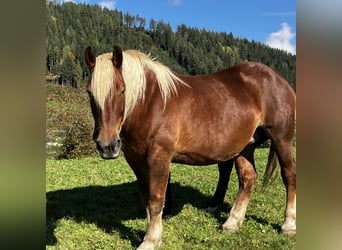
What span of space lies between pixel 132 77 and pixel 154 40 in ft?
194

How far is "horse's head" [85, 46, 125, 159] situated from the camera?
265 cm

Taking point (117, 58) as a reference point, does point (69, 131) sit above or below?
below

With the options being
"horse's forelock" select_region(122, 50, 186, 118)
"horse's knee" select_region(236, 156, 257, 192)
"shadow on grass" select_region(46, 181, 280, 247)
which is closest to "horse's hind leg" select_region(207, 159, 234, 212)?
"shadow on grass" select_region(46, 181, 280, 247)

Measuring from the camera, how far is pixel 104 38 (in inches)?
2040

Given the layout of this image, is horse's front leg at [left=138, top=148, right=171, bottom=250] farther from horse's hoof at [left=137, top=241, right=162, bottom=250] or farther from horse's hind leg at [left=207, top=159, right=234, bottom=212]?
horse's hind leg at [left=207, top=159, right=234, bottom=212]

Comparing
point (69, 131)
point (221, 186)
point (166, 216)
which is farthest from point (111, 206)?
point (69, 131)

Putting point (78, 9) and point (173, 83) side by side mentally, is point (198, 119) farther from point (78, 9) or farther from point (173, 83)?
point (78, 9)

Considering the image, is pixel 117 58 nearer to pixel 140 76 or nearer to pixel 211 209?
pixel 140 76

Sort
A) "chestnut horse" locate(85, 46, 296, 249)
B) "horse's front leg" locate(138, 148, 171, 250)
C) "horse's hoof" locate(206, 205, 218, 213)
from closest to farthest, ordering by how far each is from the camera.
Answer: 1. "chestnut horse" locate(85, 46, 296, 249)
2. "horse's front leg" locate(138, 148, 171, 250)
3. "horse's hoof" locate(206, 205, 218, 213)

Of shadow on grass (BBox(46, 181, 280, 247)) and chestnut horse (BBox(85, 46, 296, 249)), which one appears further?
shadow on grass (BBox(46, 181, 280, 247))

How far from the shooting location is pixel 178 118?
3.29m

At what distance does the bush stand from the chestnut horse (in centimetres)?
749

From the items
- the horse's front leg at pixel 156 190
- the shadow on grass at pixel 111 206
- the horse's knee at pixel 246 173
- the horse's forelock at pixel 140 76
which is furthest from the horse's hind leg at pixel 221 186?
the horse's forelock at pixel 140 76
